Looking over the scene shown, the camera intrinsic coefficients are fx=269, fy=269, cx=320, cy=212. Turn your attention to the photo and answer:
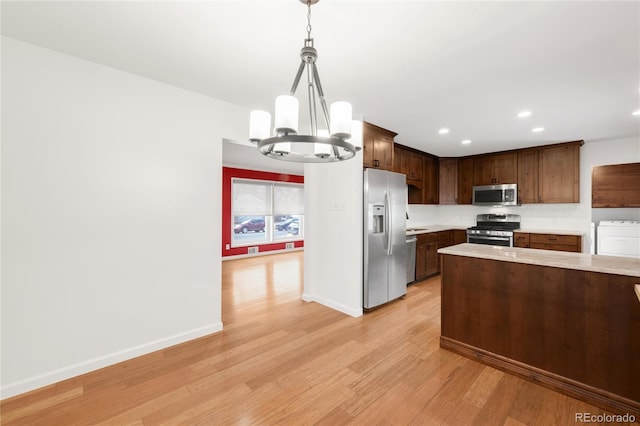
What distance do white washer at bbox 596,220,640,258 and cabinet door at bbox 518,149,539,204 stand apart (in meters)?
1.00

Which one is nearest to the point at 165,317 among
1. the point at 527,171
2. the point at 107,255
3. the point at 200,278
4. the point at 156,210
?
the point at 200,278

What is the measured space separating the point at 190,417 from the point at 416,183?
4929 millimetres

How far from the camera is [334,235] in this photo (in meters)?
3.66

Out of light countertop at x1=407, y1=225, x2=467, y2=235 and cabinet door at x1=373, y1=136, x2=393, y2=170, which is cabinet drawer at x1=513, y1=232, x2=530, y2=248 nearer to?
light countertop at x1=407, y1=225, x2=467, y2=235

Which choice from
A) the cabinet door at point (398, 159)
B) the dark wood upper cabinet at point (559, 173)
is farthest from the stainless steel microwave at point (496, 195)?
the cabinet door at point (398, 159)

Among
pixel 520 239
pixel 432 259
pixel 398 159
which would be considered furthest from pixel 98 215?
pixel 520 239

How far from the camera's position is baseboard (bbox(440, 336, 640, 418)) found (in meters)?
1.81

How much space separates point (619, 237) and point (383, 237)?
380cm

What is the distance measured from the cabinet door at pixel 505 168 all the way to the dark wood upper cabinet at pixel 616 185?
3.57 ft

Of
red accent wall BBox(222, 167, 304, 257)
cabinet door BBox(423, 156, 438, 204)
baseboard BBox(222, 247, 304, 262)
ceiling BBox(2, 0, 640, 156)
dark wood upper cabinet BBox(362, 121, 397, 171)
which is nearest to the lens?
ceiling BBox(2, 0, 640, 156)

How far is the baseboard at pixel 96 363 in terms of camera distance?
1.98 m

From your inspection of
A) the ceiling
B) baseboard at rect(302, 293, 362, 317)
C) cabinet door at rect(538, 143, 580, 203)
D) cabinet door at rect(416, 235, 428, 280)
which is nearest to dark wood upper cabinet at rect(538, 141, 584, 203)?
cabinet door at rect(538, 143, 580, 203)

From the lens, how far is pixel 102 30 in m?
1.84

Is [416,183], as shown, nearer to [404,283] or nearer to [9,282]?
[404,283]
